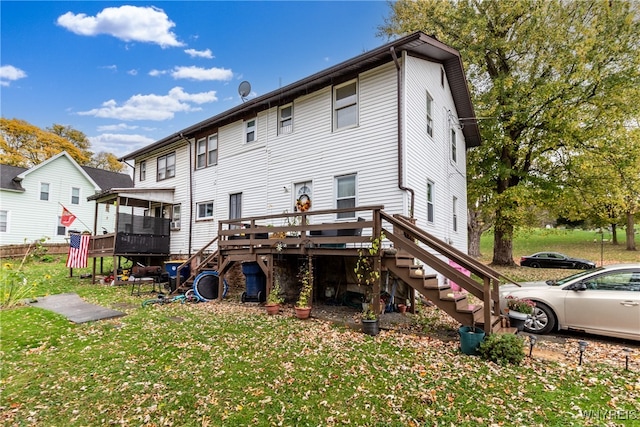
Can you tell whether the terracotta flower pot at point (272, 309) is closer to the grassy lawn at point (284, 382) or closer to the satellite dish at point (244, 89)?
the grassy lawn at point (284, 382)

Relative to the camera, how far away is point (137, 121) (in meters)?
33.4

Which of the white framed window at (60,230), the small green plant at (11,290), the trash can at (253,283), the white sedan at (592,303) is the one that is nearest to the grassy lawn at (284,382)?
the white sedan at (592,303)

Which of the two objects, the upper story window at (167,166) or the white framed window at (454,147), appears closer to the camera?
the white framed window at (454,147)

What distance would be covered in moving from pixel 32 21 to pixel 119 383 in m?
12.9

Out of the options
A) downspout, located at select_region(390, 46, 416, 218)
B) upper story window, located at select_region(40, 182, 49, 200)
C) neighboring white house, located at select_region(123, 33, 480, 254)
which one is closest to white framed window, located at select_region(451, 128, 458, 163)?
neighboring white house, located at select_region(123, 33, 480, 254)

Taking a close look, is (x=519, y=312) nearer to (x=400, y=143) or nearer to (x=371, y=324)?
(x=371, y=324)

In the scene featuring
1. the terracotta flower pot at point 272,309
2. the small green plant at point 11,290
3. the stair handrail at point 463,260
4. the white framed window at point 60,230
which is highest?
the white framed window at point 60,230

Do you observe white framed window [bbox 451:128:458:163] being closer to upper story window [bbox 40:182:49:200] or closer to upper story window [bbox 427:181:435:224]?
upper story window [bbox 427:181:435:224]

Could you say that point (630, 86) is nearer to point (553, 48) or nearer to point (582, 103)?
point (582, 103)

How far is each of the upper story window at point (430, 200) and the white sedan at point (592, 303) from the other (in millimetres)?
3727

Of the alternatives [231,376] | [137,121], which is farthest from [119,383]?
[137,121]

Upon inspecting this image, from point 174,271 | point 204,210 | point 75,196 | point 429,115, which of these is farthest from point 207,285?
point 75,196

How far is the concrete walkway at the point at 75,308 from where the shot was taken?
7.87 metres

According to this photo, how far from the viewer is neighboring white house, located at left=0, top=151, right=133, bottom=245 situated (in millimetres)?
22109
